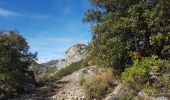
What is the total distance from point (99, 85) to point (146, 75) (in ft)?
14.9

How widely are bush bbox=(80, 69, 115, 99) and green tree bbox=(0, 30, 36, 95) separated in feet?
30.4

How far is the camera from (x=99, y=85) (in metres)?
24.8

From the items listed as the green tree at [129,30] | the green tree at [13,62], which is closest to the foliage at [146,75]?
the green tree at [129,30]

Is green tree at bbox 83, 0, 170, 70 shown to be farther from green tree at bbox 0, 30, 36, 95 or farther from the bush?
green tree at bbox 0, 30, 36, 95

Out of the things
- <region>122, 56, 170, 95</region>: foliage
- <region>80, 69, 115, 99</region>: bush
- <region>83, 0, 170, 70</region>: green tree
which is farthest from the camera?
<region>80, 69, 115, 99</region>: bush

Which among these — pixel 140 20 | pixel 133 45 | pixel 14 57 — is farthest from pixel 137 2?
pixel 14 57

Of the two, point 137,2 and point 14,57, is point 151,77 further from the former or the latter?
point 14,57

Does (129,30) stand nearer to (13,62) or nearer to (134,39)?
(134,39)

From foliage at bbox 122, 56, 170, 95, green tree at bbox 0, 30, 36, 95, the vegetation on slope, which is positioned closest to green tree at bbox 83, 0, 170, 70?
the vegetation on slope

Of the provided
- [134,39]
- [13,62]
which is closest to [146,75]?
[134,39]

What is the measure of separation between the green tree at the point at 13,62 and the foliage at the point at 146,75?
44.1 feet

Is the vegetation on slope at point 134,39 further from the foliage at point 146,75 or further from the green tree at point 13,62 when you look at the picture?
the green tree at point 13,62

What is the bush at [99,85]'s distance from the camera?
80.7ft

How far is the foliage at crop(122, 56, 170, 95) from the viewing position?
20844mm
